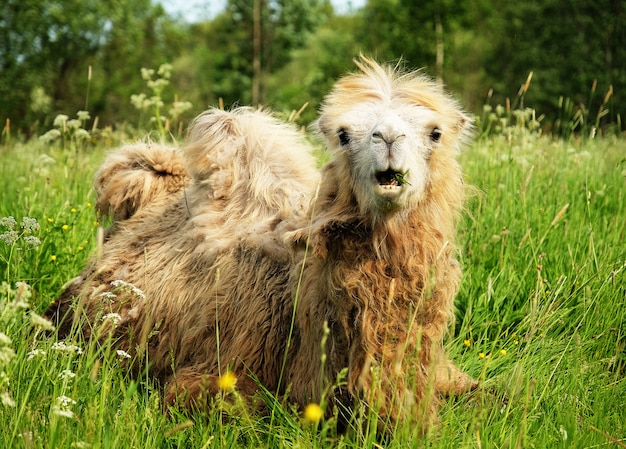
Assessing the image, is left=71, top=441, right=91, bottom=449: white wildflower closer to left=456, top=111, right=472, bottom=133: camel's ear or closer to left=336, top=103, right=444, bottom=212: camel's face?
left=336, top=103, right=444, bottom=212: camel's face

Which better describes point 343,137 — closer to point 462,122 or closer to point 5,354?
point 462,122

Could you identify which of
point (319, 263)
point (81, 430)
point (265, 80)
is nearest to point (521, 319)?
point (319, 263)

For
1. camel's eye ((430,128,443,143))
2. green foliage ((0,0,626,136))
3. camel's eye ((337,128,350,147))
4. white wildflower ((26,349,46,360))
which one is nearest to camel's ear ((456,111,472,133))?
camel's eye ((430,128,443,143))

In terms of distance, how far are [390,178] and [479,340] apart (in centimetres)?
139

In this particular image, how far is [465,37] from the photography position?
115 ft

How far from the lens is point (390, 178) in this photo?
2.95m

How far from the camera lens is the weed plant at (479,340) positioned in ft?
8.48

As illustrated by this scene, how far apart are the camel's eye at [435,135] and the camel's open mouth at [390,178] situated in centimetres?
37

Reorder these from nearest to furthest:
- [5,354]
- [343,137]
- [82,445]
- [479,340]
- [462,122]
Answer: [5,354], [82,445], [343,137], [462,122], [479,340]

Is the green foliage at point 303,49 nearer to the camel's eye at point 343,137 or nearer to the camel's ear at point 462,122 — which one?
the camel's ear at point 462,122

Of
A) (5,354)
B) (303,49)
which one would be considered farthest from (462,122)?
(303,49)

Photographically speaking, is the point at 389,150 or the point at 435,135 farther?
the point at 435,135

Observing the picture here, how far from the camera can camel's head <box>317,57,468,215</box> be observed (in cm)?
291

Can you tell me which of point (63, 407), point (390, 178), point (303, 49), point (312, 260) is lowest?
point (303, 49)
